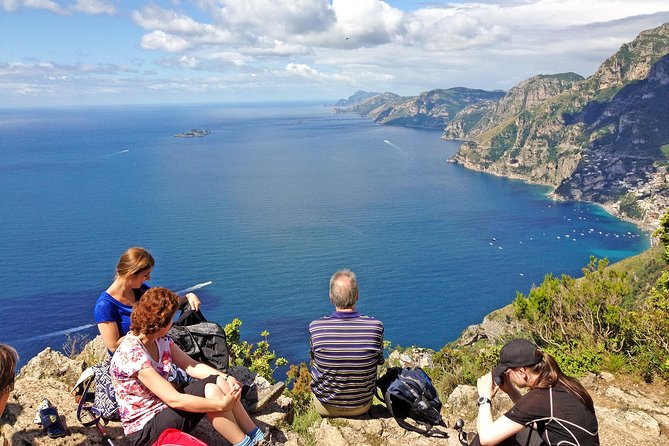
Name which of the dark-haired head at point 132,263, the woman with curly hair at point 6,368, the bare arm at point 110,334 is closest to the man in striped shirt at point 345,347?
the dark-haired head at point 132,263

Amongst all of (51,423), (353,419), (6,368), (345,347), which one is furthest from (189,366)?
(353,419)

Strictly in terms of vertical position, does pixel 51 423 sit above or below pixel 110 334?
below

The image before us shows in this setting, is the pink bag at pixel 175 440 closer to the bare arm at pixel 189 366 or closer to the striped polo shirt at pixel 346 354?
the bare arm at pixel 189 366

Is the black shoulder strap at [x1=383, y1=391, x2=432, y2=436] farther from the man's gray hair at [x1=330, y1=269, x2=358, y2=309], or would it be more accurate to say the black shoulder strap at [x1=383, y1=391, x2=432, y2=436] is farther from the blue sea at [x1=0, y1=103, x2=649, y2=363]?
the blue sea at [x1=0, y1=103, x2=649, y2=363]

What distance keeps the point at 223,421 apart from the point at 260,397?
1.47 metres

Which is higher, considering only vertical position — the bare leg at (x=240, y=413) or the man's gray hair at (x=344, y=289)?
the man's gray hair at (x=344, y=289)

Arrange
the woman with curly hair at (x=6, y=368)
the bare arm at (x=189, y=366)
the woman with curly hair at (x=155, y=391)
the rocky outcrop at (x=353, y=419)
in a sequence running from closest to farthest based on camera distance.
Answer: the woman with curly hair at (x=6, y=368), the woman with curly hair at (x=155, y=391), the bare arm at (x=189, y=366), the rocky outcrop at (x=353, y=419)

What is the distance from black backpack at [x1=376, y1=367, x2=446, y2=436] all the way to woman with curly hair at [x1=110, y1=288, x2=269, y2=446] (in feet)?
6.57

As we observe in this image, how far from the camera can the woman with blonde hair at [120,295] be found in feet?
18.1

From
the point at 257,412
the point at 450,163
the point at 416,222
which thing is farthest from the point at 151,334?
the point at 450,163

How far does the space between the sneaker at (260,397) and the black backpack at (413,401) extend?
4.71 ft

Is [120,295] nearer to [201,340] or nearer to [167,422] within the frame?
[201,340]

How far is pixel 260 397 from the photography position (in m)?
6.15

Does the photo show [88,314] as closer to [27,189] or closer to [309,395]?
[309,395]
